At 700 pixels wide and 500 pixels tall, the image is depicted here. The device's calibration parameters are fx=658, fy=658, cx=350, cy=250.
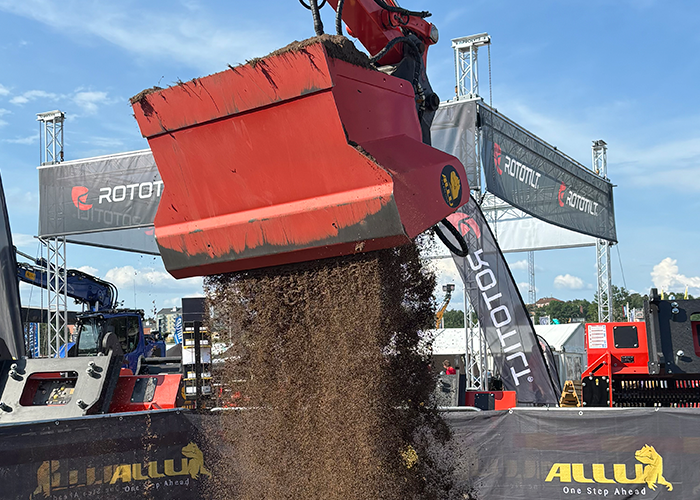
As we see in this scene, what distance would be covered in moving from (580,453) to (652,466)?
516 millimetres

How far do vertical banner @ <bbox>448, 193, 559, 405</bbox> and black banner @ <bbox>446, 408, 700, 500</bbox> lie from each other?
4132mm

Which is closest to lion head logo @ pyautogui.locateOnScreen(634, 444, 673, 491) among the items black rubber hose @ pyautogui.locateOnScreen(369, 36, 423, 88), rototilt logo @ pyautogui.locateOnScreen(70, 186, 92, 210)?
black rubber hose @ pyautogui.locateOnScreen(369, 36, 423, 88)

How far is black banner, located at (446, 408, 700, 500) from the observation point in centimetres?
494

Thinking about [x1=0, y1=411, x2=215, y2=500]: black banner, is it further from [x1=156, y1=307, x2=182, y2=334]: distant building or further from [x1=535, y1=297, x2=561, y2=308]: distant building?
[x1=535, y1=297, x2=561, y2=308]: distant building

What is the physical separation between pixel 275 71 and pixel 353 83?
0.41 meters

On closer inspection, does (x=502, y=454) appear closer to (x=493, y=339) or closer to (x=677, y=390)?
(x=677, y=390)

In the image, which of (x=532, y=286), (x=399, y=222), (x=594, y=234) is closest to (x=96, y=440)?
(x=399, y=222)

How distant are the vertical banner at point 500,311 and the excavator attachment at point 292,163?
19.0 ft

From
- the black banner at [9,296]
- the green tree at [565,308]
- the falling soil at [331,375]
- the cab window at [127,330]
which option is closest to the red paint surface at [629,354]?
the falling soil at [331,375]

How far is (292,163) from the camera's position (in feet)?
11.6

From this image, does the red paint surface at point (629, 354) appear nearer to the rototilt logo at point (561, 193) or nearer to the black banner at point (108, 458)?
the rototilt logo at point (561, 193)

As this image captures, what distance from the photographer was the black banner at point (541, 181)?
10.1 meters

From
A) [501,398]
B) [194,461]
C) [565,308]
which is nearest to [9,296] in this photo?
[194,461]

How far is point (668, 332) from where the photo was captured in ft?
22.9
